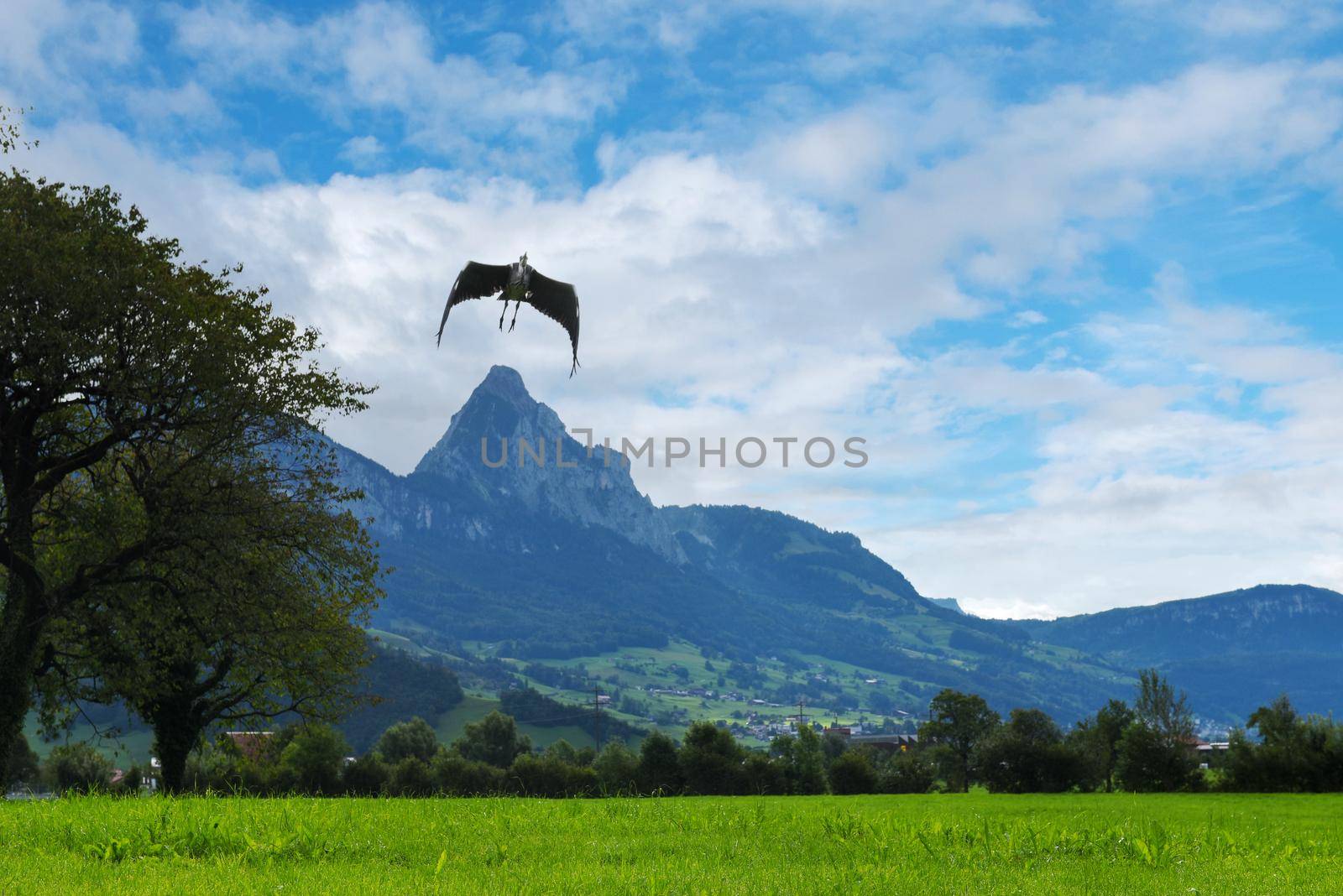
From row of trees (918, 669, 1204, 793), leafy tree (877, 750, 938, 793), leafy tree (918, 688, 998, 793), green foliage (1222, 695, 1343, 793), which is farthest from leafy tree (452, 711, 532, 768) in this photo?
green foliage (1222, 695, 1343, 793)

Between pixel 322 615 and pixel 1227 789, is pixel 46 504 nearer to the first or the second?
pixel 322 615

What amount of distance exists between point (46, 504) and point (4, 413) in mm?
4412

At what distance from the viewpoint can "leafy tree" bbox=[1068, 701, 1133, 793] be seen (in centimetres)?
8494

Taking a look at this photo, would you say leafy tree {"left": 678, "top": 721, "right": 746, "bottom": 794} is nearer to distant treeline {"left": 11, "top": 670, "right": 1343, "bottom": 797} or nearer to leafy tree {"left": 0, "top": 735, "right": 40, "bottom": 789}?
distant treeline {"left": 11, "top": 670, "right": 1343, "bottom": 797}

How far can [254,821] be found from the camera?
12188 mm

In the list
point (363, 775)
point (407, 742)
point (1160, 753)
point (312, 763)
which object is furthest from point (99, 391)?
point (407, 742)

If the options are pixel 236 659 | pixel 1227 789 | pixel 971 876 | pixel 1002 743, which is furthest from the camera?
pixel 1002 743

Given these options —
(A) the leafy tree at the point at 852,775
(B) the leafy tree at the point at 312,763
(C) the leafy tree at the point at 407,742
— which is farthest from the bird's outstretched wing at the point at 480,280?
(C) the leafy tree at the point at 407,742

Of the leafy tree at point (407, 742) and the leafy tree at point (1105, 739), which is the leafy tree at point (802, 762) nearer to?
the leafy tree at point (1105, 739)

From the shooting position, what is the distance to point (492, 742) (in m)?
119

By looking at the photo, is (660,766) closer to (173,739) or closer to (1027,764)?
(1027,764)

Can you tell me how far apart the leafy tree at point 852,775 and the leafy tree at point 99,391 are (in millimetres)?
71047

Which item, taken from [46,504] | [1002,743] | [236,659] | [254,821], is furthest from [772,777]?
[254,821]

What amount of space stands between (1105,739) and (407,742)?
74.6 m
